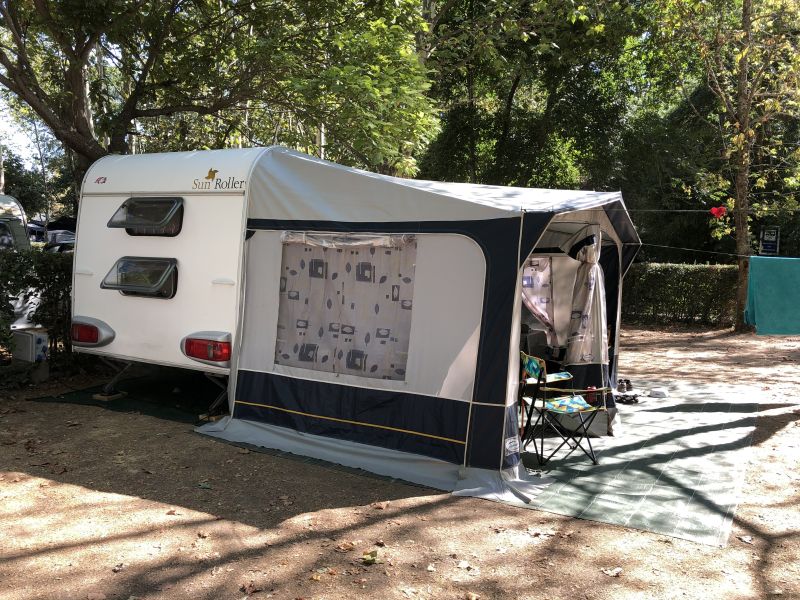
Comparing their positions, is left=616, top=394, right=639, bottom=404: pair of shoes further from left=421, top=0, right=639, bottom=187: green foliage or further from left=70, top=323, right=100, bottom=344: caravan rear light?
left=421, top=0, right=639, bottom=187: green foliage

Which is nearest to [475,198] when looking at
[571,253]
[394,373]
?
[394,373]

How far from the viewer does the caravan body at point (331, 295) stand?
4750 millimetres

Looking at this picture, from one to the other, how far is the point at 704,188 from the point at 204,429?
490 inches

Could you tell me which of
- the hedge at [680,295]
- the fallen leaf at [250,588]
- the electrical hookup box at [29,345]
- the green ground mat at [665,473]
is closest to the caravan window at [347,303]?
the green ground mat at [665,473]

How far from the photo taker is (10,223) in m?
8.55

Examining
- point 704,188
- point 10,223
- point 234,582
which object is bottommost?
point 234,582

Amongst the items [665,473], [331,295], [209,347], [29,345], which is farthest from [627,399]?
[29,345]

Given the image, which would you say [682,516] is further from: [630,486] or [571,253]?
[571,253]

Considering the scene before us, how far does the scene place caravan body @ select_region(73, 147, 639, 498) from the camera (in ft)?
15.6

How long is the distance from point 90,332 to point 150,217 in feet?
4.18

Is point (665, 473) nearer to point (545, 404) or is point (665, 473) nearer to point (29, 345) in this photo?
point (545, 404)

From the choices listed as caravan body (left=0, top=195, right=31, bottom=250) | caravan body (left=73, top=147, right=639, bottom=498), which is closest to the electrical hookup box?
caravan body (left=73, top=147, right=639, bottom=498)

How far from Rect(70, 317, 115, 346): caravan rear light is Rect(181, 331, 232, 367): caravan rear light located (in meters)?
0.98

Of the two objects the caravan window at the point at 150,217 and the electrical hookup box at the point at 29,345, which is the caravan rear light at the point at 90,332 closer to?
the electrical hookup box at the point at 29,345
